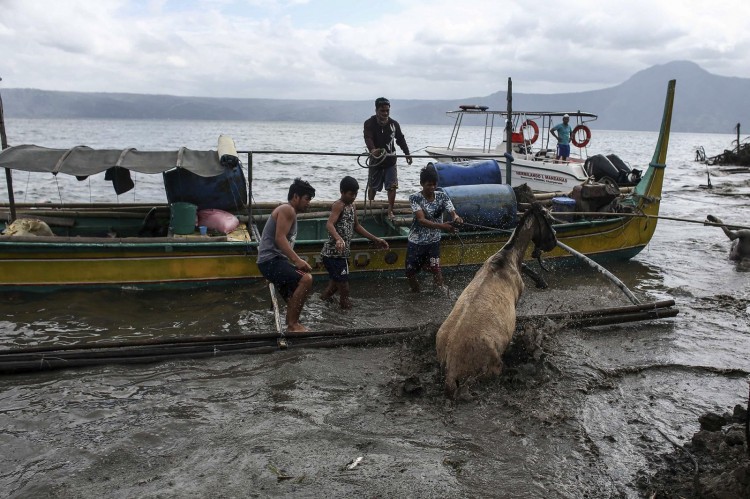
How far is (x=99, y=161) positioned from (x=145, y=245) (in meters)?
1.46

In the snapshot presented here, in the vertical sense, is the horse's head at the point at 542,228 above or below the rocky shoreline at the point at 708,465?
above

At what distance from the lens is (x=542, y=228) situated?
278 inches

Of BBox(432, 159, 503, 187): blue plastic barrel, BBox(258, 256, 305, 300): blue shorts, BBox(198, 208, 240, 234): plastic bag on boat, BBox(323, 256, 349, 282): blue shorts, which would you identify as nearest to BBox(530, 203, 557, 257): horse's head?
BBox(323, 256, 349, 282): blue shorts

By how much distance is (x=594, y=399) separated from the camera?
A: 17.6ft

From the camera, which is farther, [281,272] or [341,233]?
[341,233]

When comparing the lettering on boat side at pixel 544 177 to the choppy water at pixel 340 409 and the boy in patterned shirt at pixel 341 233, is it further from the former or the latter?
the boy in patterned shirt at pixel 341 233

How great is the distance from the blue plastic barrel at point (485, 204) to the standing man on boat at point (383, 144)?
3.93 ft

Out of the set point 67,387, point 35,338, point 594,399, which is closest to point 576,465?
point 594,399

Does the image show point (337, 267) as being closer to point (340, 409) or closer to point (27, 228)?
point (340, 409)

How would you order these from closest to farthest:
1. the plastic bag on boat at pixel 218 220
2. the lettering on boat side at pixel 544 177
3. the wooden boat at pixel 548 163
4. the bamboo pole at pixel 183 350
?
the bamboo pole at pixel 183 350 → the plastic bag on boat at pixel 218 220 → the wooden boat at pixel 548 163 → the lettering on boat side at pixel 544 177

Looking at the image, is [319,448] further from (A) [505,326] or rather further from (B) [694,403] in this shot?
(B) [694,403]

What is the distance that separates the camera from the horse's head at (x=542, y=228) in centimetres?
698

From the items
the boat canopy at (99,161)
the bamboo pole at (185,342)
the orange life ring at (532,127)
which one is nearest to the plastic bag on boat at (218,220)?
the boat canopy at (99,161)

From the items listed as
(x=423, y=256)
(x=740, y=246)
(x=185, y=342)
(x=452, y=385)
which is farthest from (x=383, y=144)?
(x=740, y=246)
